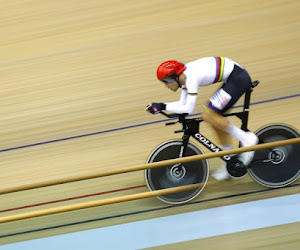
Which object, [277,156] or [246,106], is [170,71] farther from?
[277,156]

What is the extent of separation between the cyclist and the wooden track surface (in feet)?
2.47

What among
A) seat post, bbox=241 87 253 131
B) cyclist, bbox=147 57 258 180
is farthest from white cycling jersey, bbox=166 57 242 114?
seat post, bbox=241 87 253 131

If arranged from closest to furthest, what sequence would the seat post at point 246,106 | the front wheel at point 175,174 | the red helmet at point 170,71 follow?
the front wheel at point 175,174, the red helmet at point 170,71, the seat post at point 246,106

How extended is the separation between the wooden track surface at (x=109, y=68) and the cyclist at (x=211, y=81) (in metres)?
0.75

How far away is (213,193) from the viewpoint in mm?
2414

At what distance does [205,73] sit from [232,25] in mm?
1413

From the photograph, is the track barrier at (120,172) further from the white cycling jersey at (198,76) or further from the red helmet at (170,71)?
the red helmet at (170,71)

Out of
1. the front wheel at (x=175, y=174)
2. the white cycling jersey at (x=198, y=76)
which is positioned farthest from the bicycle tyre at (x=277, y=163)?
the white cycling jersey at (x=198, y=76)

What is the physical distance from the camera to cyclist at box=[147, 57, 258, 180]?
8.83ft

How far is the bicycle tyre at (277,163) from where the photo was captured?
2.54m

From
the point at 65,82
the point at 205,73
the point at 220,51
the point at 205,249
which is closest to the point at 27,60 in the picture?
the point at 65,82

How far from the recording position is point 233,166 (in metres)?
2.41

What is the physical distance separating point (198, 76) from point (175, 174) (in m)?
0.57

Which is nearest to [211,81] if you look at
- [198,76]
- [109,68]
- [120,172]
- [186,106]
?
[198,76]
